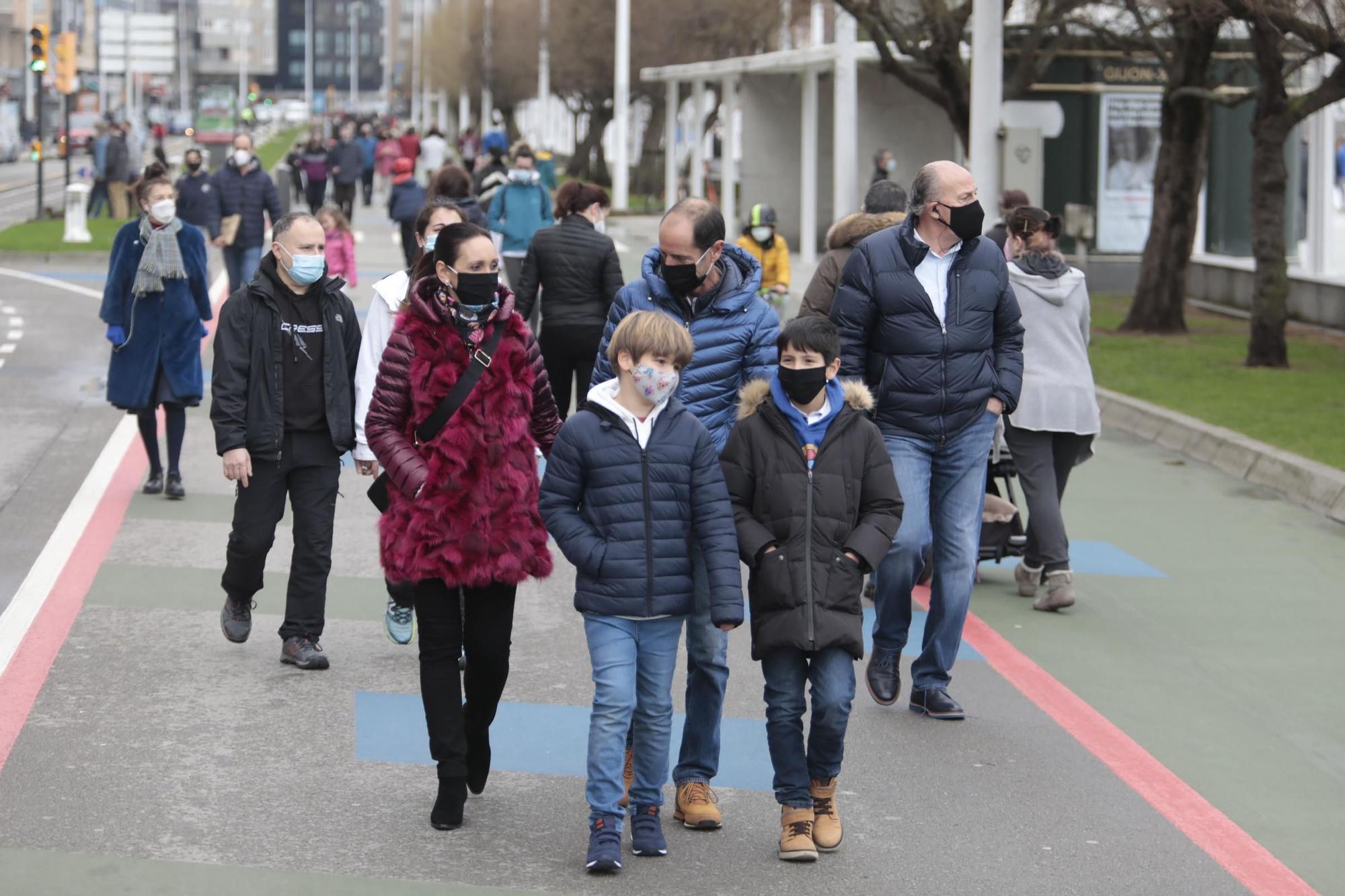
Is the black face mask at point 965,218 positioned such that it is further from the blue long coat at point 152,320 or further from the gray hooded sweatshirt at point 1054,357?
the blue long coat at point 152,320

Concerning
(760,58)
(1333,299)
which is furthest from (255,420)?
(760,58)

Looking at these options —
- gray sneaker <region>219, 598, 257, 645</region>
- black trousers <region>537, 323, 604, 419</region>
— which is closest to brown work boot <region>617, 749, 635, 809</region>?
gray sneaker <region>219, 598, 257, 645</region>

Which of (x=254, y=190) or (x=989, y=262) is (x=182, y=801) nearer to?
(x=989, y=262)

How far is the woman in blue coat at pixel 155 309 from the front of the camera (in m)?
10.2

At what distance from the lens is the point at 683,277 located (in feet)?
18.9

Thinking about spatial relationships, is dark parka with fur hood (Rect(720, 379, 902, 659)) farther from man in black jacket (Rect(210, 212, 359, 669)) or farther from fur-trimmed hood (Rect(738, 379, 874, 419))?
man in black jacket (Rect(210, 212, 359, 669))

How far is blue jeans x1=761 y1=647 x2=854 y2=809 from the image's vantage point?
5371 mm

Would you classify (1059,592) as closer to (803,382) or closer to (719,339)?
(719,339)

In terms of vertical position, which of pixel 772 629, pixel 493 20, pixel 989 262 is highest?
pixel 493 20

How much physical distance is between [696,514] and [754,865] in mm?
950

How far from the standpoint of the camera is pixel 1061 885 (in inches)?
206

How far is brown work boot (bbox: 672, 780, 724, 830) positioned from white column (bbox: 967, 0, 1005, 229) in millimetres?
10530

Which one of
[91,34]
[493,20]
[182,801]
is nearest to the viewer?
[182,801]

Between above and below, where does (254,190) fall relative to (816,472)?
above
